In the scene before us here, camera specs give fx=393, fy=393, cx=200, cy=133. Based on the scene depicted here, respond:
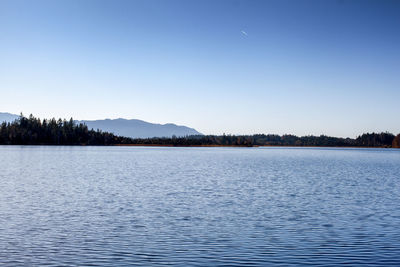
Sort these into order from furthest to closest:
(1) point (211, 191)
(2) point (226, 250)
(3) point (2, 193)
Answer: (1) point (211, 191) → (3) point (2, 193) → (2) point (226, 250)

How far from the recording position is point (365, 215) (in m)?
31.7

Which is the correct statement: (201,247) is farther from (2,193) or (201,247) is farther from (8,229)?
(2,193)

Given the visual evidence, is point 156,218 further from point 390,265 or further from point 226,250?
point 390,265

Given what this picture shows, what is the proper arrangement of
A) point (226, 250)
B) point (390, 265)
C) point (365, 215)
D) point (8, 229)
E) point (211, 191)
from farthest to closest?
1. point (211, 191)
2. point (365, 215)
3. point (8, 229)
4. point (226, 250)
5. point (390, 265)

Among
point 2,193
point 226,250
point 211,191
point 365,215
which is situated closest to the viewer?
point 226,250

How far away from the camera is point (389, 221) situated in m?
29.2

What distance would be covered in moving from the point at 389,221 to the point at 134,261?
2024cm

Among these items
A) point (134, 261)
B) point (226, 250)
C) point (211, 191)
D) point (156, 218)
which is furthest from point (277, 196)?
point (134, 261)

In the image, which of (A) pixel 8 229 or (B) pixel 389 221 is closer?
(A) pixel 8 229

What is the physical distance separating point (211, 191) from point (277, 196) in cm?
803

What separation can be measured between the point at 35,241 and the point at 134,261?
275 inches

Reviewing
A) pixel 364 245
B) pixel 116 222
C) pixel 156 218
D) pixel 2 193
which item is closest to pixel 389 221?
pixel 364 245

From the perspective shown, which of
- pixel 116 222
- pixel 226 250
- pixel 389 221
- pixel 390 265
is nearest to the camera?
pixel 390 265

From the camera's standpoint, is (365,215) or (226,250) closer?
(226,250)
